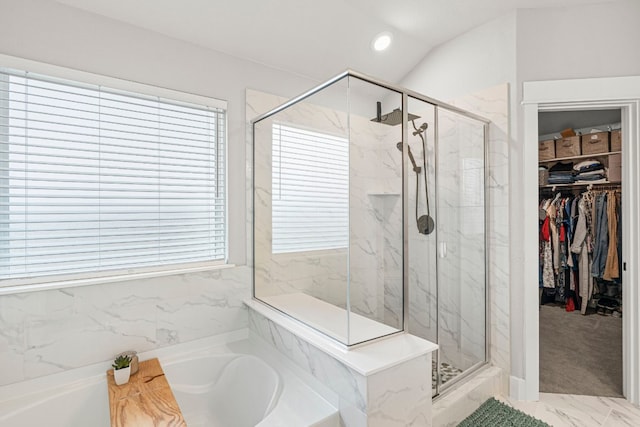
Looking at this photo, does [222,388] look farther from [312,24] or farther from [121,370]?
[312,24]

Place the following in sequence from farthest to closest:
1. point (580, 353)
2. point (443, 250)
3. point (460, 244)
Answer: point (580, 353) → point (460, 244) → point (443, 250)

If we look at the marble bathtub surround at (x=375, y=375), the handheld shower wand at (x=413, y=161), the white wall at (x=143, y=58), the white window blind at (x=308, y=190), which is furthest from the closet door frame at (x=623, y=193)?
the white wall at (x=143, y=58)

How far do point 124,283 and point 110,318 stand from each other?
21cm

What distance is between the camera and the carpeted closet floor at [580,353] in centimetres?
238

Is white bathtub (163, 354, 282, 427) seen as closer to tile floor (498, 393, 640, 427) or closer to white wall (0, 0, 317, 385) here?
white wall (0, 0, 317, 385)

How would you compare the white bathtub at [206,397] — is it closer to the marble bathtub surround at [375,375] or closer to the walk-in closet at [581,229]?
the marble bathtub surround at [375,375]

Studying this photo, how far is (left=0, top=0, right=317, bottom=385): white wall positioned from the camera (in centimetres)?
168

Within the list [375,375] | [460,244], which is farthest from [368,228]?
[460,244]

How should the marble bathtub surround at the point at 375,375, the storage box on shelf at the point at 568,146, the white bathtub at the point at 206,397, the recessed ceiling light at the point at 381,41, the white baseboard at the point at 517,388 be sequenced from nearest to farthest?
the marble bathtub surround at the point at 375,375, the white bathtub at the point at 206,397, the white baseboard at the point at 517,388, the recessed ceiling light at the point at 381,41, the storage box on shelf at the point at 568,146

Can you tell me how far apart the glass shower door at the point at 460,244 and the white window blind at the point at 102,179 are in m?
1.50

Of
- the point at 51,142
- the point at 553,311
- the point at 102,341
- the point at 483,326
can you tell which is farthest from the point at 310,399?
the point at 553,311

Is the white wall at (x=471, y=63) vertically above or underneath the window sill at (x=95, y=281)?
above

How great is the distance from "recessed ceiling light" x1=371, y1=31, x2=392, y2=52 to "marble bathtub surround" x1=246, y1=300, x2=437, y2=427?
83.4 inches

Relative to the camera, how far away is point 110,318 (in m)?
1.90
